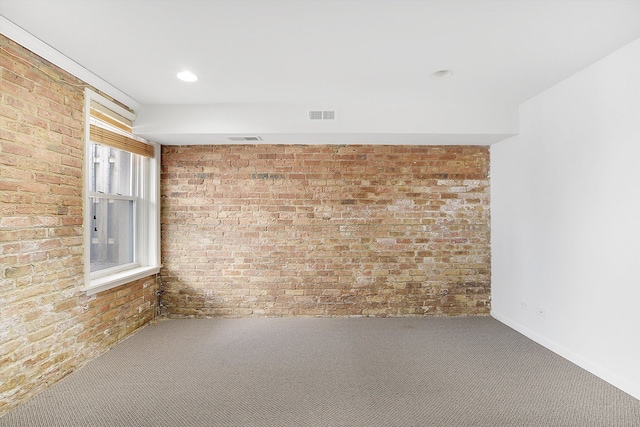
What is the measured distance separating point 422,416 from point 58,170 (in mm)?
3296

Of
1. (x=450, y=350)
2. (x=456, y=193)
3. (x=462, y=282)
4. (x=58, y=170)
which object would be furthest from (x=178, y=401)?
(x=456, y=193)

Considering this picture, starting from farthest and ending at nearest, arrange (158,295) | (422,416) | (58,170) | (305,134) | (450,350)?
(158,295), (305,134), (450,350), (58,170), (422,416)

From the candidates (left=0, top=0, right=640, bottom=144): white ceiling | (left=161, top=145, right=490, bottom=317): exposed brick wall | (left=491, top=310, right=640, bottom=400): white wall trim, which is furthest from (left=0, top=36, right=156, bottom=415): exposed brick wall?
(left=491, top=310, right=640, bottom=400): white wall trim

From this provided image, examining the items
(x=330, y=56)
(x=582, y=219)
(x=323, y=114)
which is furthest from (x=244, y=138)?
(x=582, y=219)

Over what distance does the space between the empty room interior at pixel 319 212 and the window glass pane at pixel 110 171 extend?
28 mm

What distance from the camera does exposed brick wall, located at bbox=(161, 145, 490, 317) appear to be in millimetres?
4074

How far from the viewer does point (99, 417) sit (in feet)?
6.82

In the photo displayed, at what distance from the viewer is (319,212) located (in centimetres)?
411

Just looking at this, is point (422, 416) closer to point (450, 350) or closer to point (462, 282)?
point (450, 350)

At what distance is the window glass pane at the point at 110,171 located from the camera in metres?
3.24

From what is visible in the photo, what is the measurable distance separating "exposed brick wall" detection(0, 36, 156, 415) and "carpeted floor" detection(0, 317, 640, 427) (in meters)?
0.26

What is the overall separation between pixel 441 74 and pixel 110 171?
3566 mm

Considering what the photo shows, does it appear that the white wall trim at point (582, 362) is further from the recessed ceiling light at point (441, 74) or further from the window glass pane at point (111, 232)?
the window glass pane at point (111, 232)

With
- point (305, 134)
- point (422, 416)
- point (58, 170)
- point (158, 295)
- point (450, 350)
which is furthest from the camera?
point (158, 295)
